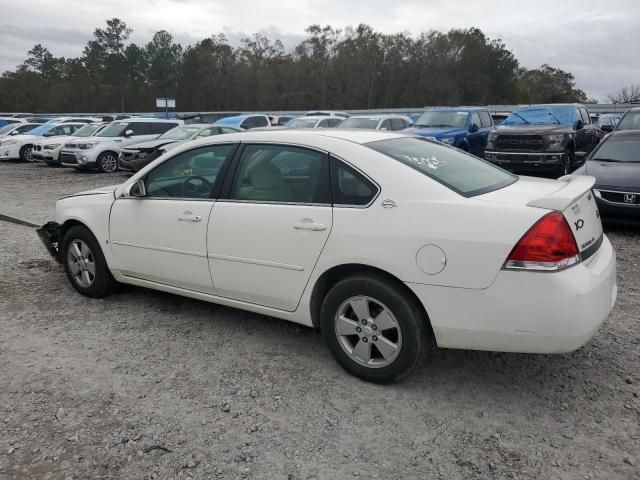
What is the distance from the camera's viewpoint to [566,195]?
3051 millimetres

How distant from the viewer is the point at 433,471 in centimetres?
255

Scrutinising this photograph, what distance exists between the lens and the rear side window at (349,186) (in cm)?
321

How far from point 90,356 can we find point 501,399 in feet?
9.16

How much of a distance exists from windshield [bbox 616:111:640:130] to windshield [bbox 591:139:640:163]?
341 centimetres

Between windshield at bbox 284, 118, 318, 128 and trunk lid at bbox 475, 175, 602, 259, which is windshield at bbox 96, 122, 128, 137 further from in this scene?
trunk lid at bbox 475, 175, 602, 259

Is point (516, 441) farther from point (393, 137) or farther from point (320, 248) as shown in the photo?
point (393, 137)

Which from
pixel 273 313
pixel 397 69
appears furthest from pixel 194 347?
pixel 397 69

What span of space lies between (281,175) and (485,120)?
12.7 meters

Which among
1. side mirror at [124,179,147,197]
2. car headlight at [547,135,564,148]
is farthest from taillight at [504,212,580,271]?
car headlight at [547,135,564,148]

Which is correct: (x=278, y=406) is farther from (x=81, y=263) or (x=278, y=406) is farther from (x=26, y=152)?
(x=26, y=152)

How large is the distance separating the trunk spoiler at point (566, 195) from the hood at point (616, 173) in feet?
12.8

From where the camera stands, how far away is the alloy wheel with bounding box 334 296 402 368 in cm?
314

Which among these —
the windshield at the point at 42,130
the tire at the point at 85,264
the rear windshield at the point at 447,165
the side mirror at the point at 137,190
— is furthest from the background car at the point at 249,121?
the rear windshield at the point at 447,165

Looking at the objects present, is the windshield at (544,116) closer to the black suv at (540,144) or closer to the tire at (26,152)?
the black suv at (540,144)
